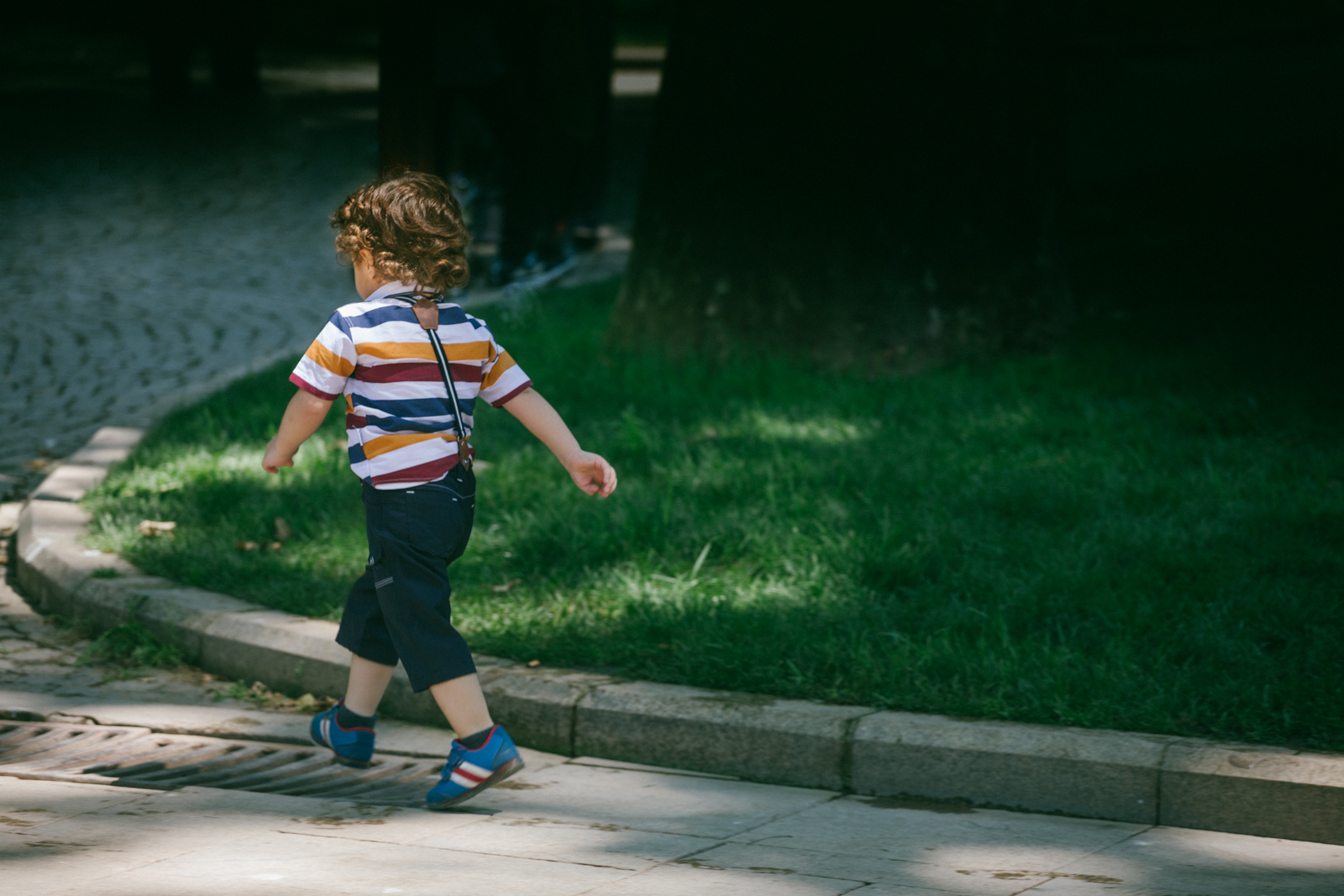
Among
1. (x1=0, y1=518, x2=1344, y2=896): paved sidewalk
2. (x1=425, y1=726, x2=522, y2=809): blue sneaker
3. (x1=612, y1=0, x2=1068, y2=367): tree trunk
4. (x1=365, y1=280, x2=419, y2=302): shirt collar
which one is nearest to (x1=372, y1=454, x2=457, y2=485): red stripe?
(x1=365, y1=280, x2=419, y2=302): shirt collar

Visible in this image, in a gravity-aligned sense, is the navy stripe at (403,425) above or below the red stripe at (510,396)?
below

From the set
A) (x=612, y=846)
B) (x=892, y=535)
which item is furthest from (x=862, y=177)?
(x=612, y=846)

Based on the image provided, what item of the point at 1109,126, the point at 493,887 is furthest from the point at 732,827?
the point at 1109,126

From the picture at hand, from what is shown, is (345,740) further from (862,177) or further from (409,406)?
(862,177)

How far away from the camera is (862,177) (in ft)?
23.5

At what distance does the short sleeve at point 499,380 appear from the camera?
3.56 m

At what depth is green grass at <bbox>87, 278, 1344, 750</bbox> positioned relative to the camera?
13.0 feet

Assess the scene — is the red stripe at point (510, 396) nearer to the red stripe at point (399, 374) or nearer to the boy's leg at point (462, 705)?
the red stripe at point (399, 374)

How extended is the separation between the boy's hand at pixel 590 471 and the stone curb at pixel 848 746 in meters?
0.68

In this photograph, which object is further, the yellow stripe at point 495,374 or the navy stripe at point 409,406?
the yellow stripe at point 495,374

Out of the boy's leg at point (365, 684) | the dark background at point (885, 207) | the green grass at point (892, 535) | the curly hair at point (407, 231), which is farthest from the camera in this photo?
the dark background at point (885, 207)

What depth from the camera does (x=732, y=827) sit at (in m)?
3.43

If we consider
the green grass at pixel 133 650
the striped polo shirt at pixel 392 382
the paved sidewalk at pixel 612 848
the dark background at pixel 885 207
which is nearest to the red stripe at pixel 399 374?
the striped polo shirt at pixel 392 382

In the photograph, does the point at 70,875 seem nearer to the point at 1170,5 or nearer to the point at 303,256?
the point at 303,256
